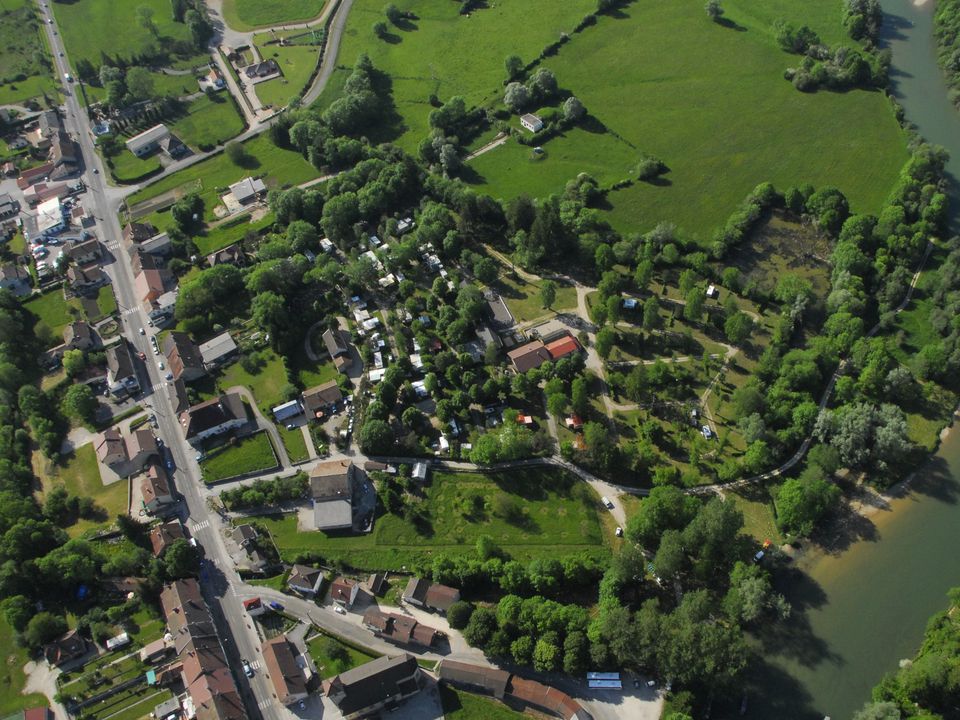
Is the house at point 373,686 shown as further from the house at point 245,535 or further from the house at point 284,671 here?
the house at point 245,535

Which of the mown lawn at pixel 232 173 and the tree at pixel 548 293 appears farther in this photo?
the mown lawn at pixel 232 173

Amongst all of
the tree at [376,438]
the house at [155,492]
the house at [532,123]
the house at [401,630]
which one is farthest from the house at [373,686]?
the house at [532,123]

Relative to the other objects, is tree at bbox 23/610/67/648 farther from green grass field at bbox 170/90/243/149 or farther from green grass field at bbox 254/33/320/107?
green grass field at bbox 254/33/320/107

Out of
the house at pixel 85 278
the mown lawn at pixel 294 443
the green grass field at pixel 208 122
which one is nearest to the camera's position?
the mown lawn at pixel 294 443

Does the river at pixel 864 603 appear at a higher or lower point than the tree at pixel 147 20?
lower

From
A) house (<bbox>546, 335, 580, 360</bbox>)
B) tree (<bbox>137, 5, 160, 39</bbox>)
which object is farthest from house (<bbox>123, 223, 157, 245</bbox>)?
house (<bbox>546, 335, 580, 360</bbox>)

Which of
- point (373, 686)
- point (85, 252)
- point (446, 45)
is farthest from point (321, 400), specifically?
point (446, 45)
